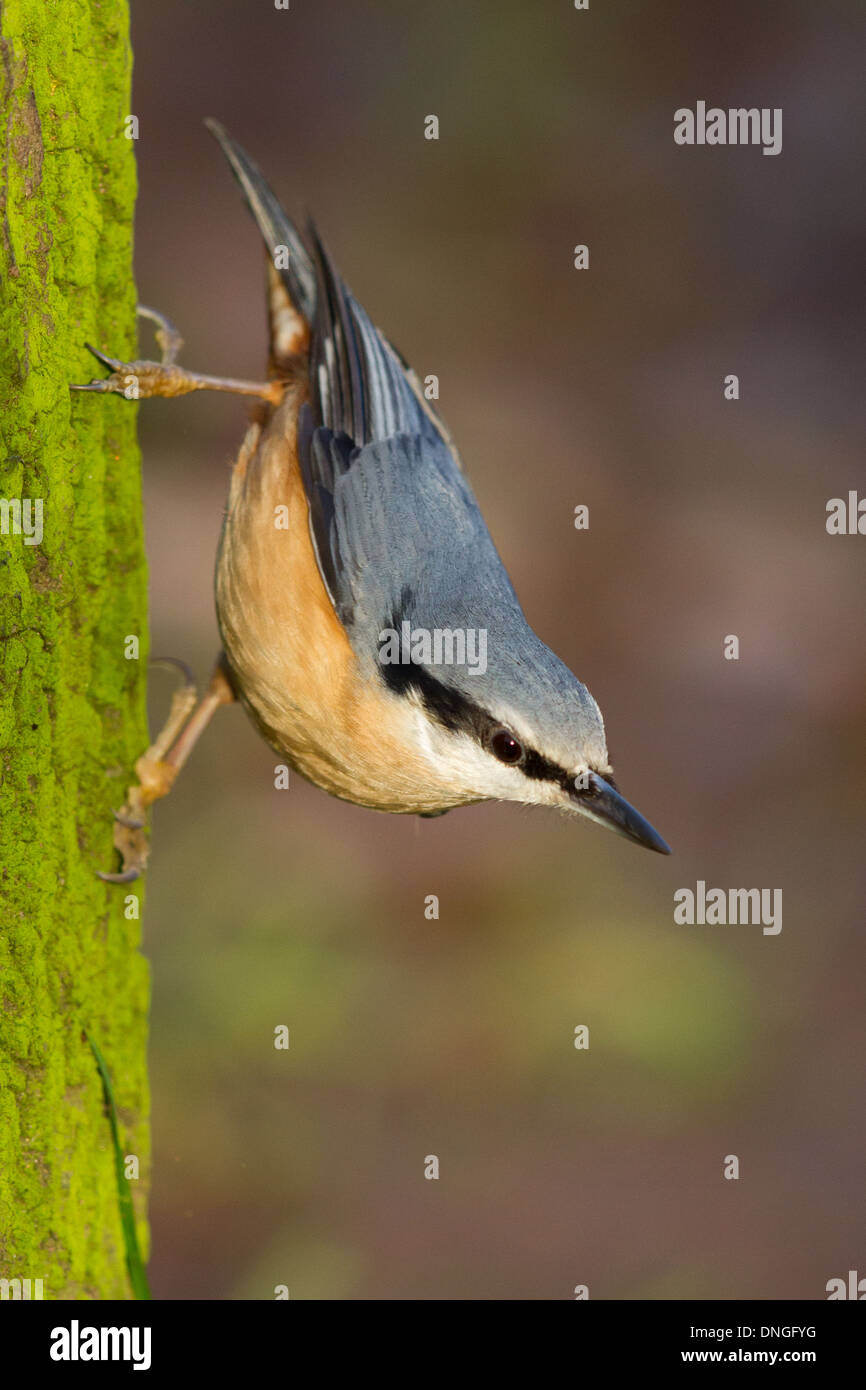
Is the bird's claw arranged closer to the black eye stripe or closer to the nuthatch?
the nuthatch

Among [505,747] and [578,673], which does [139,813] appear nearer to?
[505,747]

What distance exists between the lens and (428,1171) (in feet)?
14.6

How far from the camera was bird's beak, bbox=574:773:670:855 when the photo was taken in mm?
2555

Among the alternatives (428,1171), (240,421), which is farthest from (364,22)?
(428,1171)

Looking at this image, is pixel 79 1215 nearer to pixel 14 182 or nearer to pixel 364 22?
pixel 14 182

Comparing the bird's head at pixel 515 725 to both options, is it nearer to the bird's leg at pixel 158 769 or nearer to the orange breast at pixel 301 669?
the orange breast at pixel 301 669

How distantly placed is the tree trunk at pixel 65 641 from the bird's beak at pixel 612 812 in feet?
3.27

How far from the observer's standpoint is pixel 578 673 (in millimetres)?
5789

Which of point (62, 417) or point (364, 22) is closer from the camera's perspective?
point (62, 417)

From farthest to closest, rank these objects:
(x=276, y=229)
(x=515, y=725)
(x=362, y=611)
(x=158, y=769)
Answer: (x=276, y=229)
(x=158, y=769)
(x=362, y=611)
(x=515, y=725)

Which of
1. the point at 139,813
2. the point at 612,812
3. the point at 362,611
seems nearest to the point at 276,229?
the point at 362,611

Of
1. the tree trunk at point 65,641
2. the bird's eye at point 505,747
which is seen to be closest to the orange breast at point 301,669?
the bird's eye at point 505,747

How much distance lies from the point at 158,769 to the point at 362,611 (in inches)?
24.0
